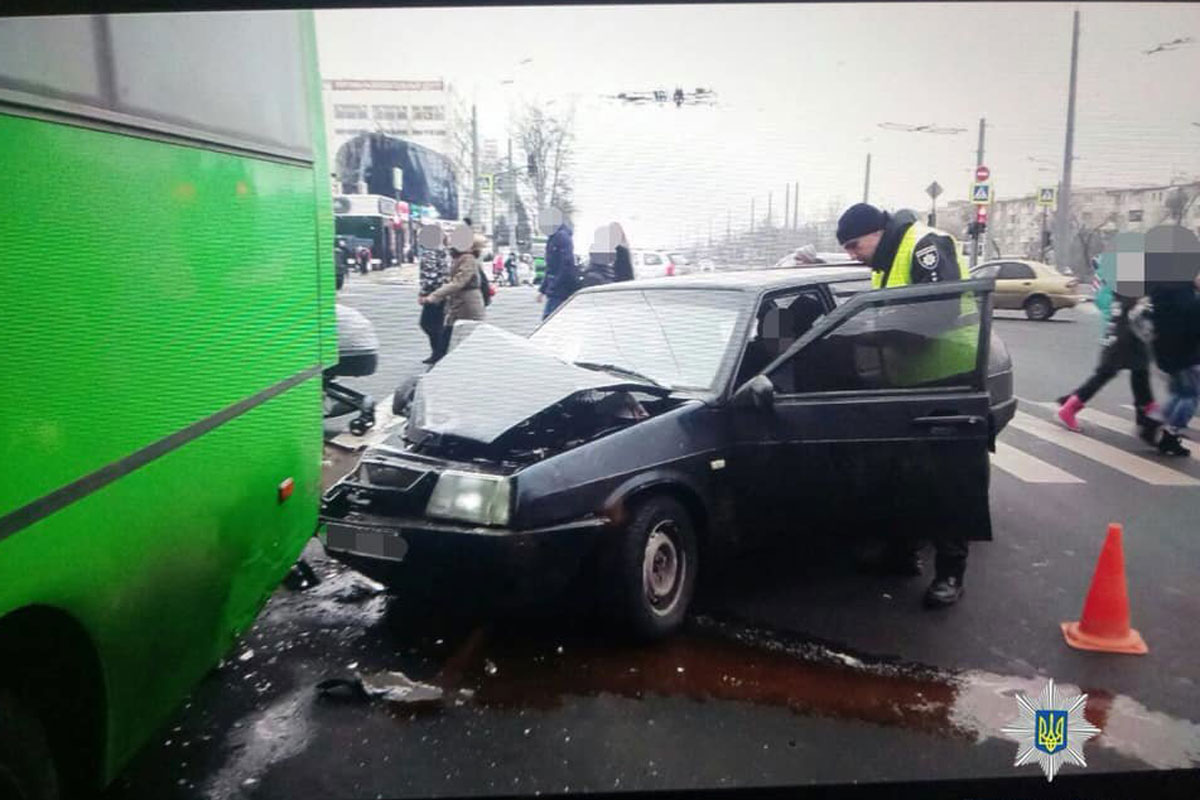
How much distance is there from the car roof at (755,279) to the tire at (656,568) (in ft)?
2.92

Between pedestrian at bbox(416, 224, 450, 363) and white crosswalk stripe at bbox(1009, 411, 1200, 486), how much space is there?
265cm

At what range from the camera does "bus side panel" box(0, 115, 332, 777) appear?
5.48 ft

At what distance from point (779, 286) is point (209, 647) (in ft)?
8.47

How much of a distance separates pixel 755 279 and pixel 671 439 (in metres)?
0.84

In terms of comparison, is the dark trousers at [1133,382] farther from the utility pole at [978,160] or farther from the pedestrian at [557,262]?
the pedestrian at [557,262]

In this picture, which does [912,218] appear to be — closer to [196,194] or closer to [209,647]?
[196,194]

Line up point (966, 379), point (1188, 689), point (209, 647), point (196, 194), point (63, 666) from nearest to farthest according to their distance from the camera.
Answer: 1. point (63, 666)
2. point (196, 194)
3. point (209, 647)
4. point (1188, 689)
5. point (966, 379)

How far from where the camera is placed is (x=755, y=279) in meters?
3.53

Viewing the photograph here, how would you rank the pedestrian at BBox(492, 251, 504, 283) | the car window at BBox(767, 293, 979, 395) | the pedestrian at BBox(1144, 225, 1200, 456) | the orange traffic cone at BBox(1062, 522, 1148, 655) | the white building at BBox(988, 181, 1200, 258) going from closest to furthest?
the white building at BBox(988, 181, 1200, 258)
the pedestrian at BBox(1144, 225, 1200, 456)
the orange traffic cone at BBox(1062, 522, 1148, 655)
the pedestrian at BBox(492, 251, 504, 283)
the car window at BBox(767, 293, 979, 395)

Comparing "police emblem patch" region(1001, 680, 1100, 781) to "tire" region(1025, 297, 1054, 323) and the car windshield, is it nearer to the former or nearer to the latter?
"tire" region(1025, 297, 1054, 323)

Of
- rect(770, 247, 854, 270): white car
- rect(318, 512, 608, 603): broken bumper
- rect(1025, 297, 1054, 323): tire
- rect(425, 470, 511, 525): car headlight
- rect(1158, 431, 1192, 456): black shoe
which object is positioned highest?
rect(770, 247, 854, 270): white car

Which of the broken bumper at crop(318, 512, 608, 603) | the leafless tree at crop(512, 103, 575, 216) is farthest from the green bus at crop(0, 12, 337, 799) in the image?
the leafless tree at crop(512, 103, 575, 216)

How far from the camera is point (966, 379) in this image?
3.33 m

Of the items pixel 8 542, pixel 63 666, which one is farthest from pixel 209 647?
pixel 8 542
